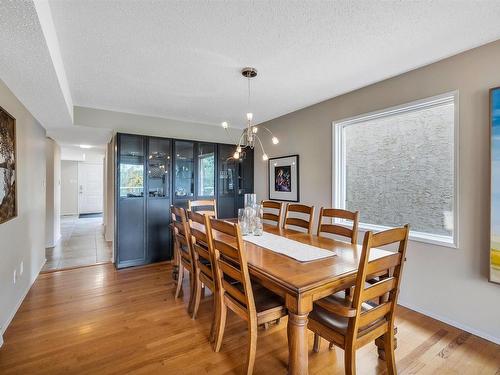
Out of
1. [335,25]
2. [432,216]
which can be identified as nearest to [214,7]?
[335,25]

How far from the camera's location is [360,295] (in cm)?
130

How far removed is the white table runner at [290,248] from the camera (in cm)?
178

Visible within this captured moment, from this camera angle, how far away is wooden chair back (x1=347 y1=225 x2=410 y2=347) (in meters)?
1.29

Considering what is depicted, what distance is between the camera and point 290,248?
1990mm

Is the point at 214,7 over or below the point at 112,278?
over

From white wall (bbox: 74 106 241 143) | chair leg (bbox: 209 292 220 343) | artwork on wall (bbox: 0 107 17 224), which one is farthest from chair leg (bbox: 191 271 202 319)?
white wall (bbox: 74 106 241 143)

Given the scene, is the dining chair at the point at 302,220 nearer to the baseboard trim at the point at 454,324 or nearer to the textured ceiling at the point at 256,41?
the baseboard trim at the point at 454,324

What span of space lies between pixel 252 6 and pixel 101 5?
0.98 metres

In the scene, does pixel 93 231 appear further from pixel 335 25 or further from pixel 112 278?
pixel 335 25

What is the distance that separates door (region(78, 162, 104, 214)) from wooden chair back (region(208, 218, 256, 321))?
922 centimetres

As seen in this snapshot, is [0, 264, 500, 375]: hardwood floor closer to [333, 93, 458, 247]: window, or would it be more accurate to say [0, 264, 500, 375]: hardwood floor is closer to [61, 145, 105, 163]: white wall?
[333, 93, 458, 247]: window

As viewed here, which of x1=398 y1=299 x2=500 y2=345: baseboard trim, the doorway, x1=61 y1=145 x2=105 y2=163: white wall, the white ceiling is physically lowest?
x1=398 y1=299 x2=500 y2=345: baseboard trim

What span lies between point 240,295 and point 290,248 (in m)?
0.57

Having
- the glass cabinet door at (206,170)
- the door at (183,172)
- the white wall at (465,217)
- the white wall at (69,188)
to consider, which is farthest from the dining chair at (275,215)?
the white wall at (69,188)
